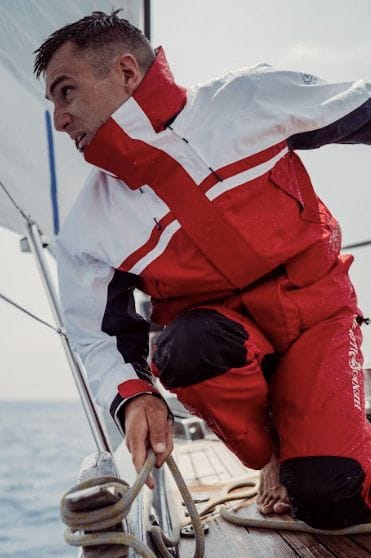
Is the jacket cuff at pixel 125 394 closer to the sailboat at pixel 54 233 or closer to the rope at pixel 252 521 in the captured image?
the sailboat at pixel 54 233

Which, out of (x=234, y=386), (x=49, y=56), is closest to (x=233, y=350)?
(x=234, y=386)

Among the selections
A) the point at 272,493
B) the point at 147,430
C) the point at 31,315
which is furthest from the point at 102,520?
the point at 31,315

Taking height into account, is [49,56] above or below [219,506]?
above

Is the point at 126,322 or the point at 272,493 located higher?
the point at 126,322

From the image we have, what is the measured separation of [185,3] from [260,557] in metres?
2.65

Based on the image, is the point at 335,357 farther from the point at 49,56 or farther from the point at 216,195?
the point at 49,56

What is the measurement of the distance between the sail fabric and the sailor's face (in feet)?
2.26

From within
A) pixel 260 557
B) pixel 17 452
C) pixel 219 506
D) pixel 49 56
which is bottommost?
pixel 17 452

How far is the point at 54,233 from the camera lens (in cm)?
284

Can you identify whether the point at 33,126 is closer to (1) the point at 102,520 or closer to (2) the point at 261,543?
(2) the point at 261,543

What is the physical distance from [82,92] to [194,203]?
13.0 inches

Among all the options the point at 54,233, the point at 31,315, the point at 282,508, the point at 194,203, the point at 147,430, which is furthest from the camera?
the point at 54,233

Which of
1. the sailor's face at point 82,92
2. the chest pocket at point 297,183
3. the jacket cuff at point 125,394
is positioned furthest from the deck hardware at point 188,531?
the sailor's face at point 82,92

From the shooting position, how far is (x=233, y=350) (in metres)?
1.29
